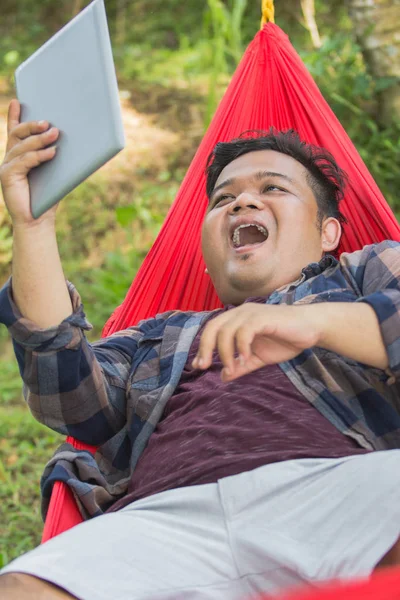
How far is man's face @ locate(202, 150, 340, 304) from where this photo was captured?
159 cm

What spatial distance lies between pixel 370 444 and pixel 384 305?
0.26 m

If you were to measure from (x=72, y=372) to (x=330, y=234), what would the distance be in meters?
0.70

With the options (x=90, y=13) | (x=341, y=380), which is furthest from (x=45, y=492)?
(x=90, y=13)

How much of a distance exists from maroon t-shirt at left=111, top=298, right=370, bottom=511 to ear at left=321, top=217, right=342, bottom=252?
1.61 feet

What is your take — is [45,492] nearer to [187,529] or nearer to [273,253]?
[187,529]

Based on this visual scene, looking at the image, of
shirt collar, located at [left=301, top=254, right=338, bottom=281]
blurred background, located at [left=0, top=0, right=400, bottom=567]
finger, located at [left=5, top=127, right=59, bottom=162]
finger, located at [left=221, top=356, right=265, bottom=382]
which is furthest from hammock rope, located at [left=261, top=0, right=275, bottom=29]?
finger, located at [left=221, top=356, right=265, bottom=382]

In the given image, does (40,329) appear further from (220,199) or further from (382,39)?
(382,39)

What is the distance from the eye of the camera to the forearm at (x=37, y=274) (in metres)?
1.29

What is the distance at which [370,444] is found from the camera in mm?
1302

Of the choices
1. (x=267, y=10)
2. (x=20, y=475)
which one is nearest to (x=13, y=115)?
(x=267, y=10)

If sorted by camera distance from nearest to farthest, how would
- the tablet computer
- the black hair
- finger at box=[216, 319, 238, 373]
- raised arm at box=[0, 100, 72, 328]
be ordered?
finger at box=[216, 319, 238, 373], the tablet computer, raised arm at box=[0, 100, 72, 328], the black hair

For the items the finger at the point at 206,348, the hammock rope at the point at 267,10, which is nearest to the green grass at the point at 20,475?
the finger at the point at 206,348

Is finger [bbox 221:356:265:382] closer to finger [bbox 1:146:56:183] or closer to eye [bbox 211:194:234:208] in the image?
finger [bbox 1:146:56:183]

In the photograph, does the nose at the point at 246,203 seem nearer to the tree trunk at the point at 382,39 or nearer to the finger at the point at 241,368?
the finger at the point at 241,368
